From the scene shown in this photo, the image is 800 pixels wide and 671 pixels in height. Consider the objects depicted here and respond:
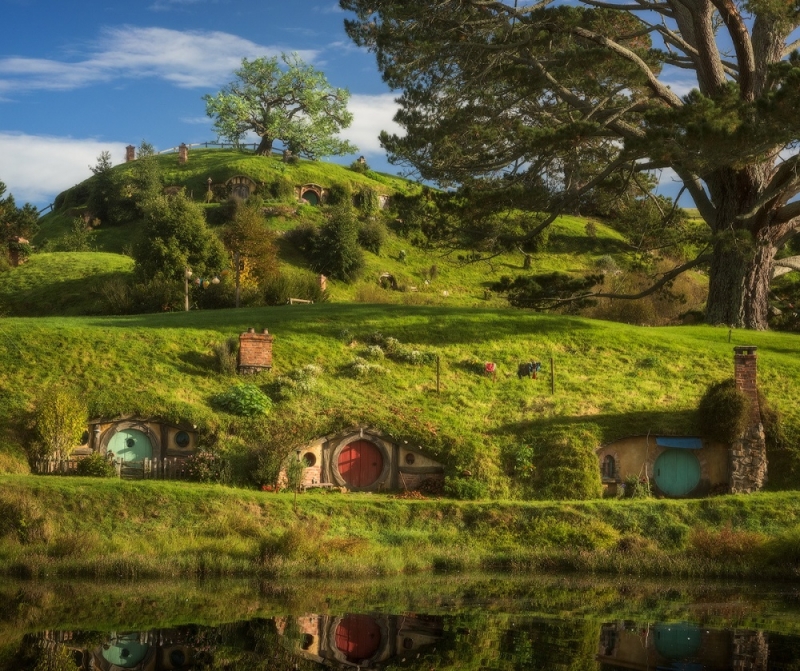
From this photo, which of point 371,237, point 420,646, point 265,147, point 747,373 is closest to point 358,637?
point 420,646

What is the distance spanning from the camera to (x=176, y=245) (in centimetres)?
5516

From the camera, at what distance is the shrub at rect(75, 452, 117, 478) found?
107 ft

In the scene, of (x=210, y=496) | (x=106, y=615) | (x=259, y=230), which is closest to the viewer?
(x=106, y=615)

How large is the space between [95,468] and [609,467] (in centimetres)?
1588

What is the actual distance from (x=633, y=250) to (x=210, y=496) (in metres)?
23.7

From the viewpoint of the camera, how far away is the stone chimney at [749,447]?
3403 cm

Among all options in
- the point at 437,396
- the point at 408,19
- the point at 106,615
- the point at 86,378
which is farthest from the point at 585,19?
the point at 106,615

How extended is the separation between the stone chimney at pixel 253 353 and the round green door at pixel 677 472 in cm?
1365

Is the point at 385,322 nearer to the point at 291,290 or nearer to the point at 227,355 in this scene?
the point at 227,355

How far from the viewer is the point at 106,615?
69.7 ft

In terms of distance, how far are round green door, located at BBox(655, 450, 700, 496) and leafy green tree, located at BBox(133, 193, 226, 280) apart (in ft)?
92.5

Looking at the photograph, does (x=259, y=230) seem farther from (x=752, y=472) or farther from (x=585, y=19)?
(x=752, y=472)

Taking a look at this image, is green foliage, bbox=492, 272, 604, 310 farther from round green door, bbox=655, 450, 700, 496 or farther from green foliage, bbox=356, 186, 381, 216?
green foliage, bbox=356, 186, 381, 216

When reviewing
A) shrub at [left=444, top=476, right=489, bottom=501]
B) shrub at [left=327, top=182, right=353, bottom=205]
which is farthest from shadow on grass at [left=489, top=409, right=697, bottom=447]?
shrub at [left=327, top=182, right=353, bottom=205]
